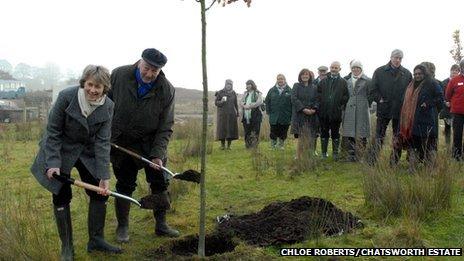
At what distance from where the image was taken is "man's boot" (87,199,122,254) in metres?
4.37

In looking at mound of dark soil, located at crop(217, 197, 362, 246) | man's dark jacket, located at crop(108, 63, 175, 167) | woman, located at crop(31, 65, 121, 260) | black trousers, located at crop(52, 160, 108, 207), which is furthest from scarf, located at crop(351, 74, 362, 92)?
black trousers, located at crop(52, 160, 108, 207)

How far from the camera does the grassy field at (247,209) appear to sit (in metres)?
4.14

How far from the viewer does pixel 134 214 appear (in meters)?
5.84

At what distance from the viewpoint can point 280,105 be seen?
442 inches

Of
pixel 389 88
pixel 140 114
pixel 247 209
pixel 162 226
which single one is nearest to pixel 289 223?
pixel 247 209

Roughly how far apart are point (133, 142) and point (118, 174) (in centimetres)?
38

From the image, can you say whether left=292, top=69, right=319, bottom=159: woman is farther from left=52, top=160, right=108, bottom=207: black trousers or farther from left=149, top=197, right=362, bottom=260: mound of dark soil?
left=52, top=160, right=108, bottom=207: black trousers

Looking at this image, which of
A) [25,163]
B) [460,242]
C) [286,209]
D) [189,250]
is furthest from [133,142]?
[25,163]

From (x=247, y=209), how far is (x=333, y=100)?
3777 mm

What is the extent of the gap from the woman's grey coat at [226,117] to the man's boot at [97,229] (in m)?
7.85

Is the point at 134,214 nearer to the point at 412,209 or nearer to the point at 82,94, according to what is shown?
the point at 82,94

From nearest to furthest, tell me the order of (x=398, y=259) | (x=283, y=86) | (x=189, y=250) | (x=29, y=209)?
(x=398, y=259) → (x=29, y=209) → (x=189, y=250) → (x=283, y=86)

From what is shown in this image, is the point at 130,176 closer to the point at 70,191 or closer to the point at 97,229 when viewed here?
the point at 97,229

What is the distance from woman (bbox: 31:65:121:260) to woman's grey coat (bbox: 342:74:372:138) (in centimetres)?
559
